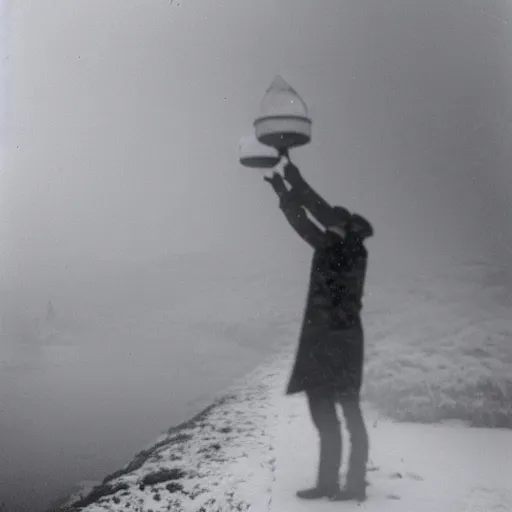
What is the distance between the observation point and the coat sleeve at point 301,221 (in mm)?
1828

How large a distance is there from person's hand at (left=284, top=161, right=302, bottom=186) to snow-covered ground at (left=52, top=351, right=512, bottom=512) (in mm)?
1343

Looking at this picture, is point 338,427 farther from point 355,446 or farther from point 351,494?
point 351,494

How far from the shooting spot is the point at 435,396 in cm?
351

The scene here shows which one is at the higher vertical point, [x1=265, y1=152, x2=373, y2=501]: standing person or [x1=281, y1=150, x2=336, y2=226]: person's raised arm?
[x1=281, y1=150, x2=336, y2=226]: person's raised arm

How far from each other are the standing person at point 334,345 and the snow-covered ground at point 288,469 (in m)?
0.15

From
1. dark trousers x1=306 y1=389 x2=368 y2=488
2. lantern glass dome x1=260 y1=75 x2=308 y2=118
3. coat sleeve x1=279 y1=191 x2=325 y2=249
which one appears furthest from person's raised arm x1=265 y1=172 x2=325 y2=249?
dark trousers x1=306 y1=389 x2=368 y2=488

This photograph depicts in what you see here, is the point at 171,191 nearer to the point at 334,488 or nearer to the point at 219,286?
the point at 219,286

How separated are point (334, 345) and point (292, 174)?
0.74 meters

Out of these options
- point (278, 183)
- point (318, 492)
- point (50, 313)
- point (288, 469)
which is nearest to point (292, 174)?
point (278, 183)

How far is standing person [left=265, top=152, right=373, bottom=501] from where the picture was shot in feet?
5.91

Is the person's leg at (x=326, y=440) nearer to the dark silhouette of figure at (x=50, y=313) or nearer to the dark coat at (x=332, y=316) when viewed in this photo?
the dark coat at (x=332, y=316)

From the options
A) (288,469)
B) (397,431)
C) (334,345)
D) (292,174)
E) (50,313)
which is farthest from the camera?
(50,313)

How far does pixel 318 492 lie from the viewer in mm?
1861

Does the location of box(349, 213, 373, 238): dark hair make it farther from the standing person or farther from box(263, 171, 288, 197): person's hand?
box(263, 171, 288, 197): person's hand
